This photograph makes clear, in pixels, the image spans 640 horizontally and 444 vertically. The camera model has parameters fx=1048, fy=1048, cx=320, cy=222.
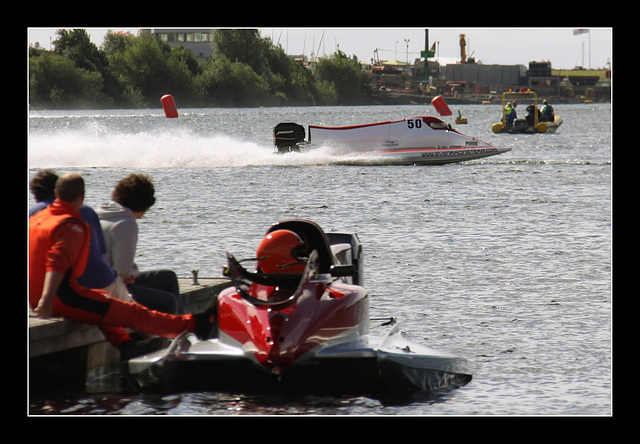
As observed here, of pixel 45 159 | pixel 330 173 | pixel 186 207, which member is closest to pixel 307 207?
pixel 186 207

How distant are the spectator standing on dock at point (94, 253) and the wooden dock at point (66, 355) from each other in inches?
14.8

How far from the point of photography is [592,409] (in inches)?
316

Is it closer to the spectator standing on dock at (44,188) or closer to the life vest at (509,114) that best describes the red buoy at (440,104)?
the life vest at (509,114)

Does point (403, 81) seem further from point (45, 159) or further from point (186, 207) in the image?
point (186, 207)

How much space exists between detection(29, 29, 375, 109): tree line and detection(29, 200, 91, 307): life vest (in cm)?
8881

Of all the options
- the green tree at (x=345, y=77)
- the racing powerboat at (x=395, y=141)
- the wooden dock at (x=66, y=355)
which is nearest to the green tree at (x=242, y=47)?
the green tree at (x=345, y=77)

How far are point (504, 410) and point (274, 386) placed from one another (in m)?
1.83

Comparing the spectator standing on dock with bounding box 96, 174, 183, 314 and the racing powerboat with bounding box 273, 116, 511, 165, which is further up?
the racing powerboat with bounding box 273, 116, 511, 165

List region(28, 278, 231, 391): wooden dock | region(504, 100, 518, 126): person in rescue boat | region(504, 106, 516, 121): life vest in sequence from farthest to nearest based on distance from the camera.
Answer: region(504, 106, 516, 121): life vest → region(504, 100, 518, 126): person in rescue boat → region(28, 278, 231, 391): wooden dock

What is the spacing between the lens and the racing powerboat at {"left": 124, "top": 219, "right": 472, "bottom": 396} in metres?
7.36

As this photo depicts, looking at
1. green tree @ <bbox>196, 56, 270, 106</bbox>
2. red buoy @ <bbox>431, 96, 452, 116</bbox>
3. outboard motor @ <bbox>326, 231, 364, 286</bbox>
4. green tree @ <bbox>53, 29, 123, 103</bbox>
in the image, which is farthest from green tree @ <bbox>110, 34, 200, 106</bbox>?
outboard motor @ <bbox>326, 231, 364, 286</bbox>

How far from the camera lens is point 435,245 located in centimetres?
1798

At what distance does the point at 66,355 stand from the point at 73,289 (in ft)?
2.34

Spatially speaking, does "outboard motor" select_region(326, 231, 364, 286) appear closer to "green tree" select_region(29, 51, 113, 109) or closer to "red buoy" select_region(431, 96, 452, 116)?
"red buoy" select_region(431, 96, 452, 116)
